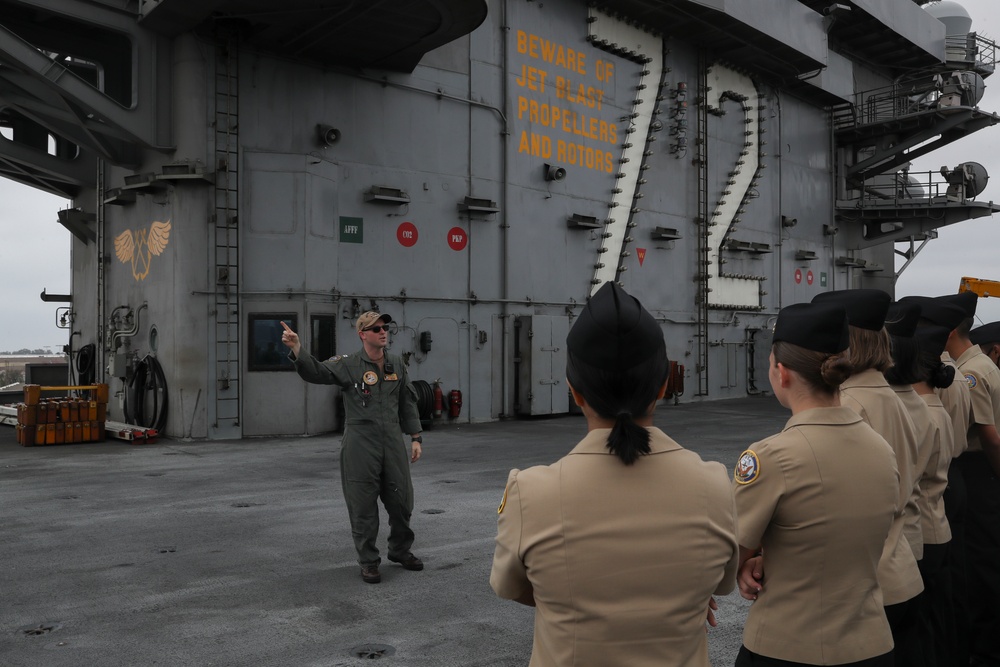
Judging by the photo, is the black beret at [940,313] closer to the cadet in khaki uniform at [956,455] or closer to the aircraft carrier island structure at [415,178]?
the cadet in khaki uniform at [956,455]

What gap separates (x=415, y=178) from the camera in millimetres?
15156

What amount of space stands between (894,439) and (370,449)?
373 cm

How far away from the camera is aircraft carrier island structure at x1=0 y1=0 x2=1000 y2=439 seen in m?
13.1

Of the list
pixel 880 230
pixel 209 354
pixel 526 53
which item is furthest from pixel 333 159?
pixel 880 230

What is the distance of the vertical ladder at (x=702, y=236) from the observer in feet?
68.3

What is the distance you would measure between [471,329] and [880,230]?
17.1 metres

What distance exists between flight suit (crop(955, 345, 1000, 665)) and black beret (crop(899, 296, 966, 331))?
37 cm

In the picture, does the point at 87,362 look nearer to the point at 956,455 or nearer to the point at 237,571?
the point at 237,571

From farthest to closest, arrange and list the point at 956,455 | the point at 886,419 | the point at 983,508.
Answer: the point at 983,508
the point at 956,455
the point at 886,419

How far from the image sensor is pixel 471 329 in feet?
52.5

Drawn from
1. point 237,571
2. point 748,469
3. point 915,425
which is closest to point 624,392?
point 748,469

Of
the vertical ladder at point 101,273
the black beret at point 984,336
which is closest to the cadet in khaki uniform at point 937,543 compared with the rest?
the black beret at point 984,336

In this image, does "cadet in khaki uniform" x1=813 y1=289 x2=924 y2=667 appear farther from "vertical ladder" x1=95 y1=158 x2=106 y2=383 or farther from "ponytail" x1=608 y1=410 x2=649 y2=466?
"vertical ladder" x1=95 y1=158 x2=106 y2=383

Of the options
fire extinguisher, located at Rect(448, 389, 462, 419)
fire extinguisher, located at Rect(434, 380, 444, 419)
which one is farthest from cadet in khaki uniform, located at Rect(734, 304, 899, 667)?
fire extinguisher, located at Rect(448, 389, 462, 419)
